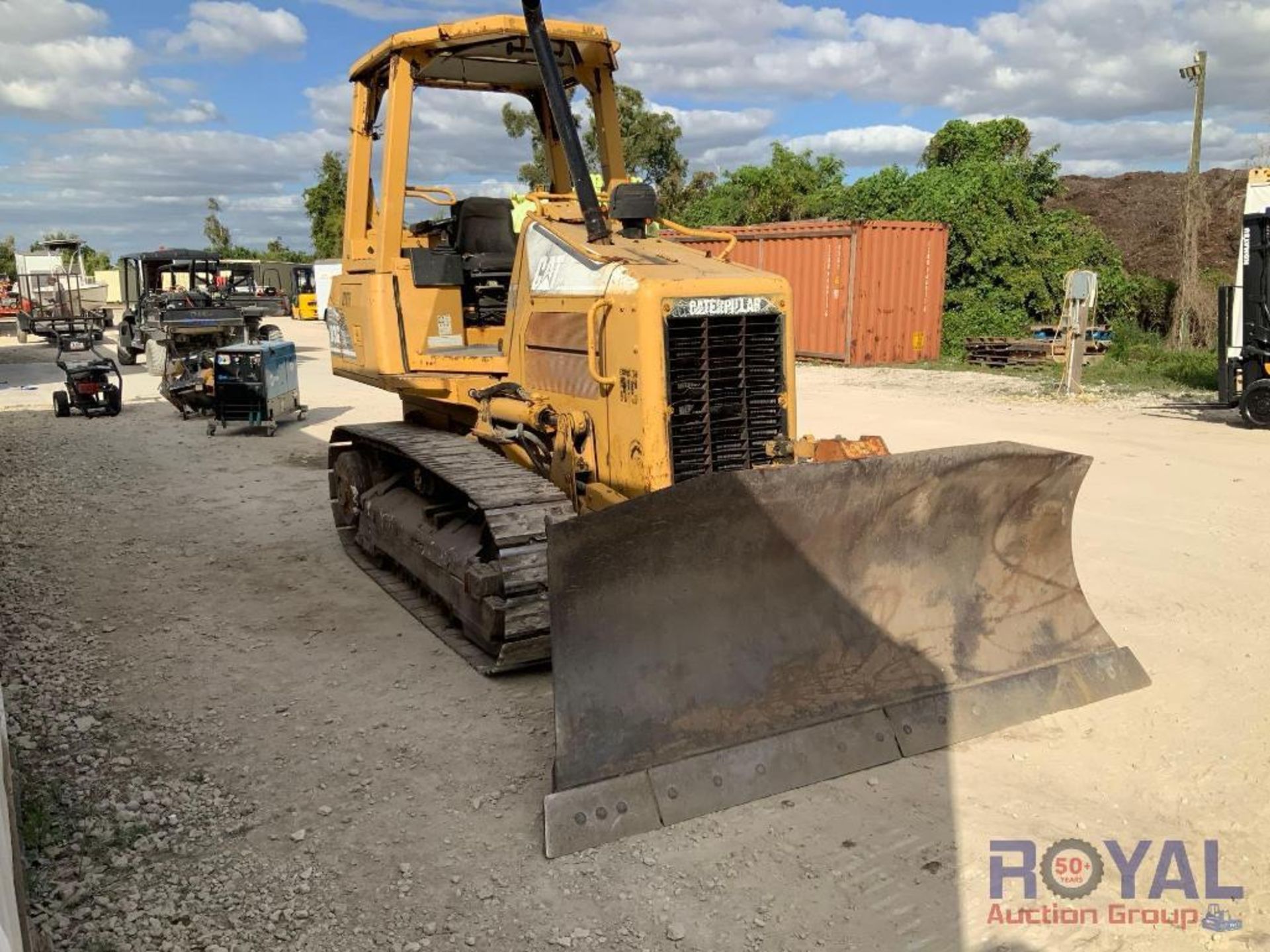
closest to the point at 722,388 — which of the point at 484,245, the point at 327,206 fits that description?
the point at 484,245

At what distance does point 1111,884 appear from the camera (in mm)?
3262

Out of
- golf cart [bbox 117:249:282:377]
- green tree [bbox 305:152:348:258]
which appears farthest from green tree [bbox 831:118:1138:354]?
green tree [bbox 305:152:348:258]

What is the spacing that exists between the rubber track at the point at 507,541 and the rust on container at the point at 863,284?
46.4 ft

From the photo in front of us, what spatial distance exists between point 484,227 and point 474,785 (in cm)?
356

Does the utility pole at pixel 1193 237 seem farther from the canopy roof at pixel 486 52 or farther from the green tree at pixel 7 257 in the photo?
the green tree at pixel 7 257

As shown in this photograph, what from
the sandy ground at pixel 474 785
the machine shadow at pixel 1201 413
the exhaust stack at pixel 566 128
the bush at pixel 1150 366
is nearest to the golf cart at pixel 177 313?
the sandy ground at pixel 474 785

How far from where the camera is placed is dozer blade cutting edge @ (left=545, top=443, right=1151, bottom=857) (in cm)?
366

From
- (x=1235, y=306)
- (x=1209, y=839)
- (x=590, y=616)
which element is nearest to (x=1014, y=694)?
(x=1209, y=839)

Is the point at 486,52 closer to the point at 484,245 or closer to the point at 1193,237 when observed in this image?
the point at 484,245

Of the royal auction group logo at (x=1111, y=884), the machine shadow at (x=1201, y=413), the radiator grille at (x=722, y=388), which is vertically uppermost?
the radiator grille at (x=722, y=388)

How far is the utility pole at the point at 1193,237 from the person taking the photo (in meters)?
20.4

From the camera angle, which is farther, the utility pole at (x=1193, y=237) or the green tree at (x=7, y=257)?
the green tree at (x=7, y=257)

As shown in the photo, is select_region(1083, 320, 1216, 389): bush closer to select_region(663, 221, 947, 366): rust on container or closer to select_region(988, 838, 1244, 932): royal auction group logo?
select_region(663, 221, 947, 366): rust on container

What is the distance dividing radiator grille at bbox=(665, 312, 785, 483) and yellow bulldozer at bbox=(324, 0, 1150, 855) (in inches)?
0.5
